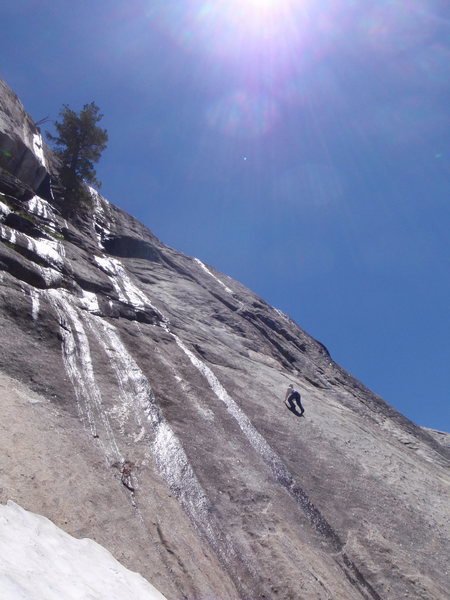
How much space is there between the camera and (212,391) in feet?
63.5

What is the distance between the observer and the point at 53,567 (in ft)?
24.6

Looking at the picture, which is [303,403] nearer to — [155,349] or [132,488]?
[155,349]

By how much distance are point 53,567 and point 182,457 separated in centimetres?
671

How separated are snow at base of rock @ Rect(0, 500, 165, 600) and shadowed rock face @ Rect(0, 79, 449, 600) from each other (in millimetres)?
592

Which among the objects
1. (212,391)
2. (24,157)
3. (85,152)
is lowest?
(212,391)

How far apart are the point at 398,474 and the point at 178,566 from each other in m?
12.7

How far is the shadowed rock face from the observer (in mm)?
10836

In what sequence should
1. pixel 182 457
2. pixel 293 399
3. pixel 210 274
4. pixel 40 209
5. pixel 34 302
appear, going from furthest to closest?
1. pixel 210 274
2. pixel 40 209
3. pixel 293 399
4. pixel 34 302
5. pixel 182 457

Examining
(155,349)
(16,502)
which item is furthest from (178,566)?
(155,349)

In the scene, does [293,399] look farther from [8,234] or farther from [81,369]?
[8,234]

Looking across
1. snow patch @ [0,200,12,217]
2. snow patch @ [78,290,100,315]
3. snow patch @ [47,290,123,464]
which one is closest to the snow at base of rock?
snow patch @ [47,290,123,464]

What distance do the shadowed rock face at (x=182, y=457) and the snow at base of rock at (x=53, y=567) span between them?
592mm

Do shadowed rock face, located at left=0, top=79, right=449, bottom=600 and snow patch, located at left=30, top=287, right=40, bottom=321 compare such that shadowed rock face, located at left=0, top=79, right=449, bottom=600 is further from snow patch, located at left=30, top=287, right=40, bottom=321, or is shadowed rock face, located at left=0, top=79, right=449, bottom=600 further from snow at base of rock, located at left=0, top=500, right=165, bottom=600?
snow at base of rock, located at left=0, top=500, right=165, bottom=600

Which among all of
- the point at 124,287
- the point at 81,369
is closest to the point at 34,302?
the point at 81,369
